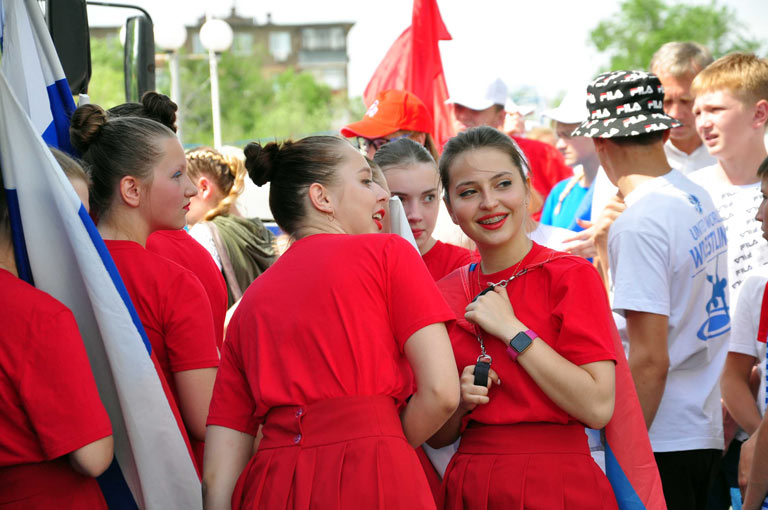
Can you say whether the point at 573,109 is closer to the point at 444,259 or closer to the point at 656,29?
the point at 444,259

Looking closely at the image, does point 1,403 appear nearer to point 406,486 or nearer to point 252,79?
point 406,486

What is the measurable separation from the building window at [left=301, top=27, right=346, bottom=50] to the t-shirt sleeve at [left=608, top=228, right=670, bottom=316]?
128 metres

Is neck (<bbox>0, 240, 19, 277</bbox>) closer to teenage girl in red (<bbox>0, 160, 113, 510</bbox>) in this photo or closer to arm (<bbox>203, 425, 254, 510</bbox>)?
teenage girl in red (<bbox>0, 160, 113, 510</bbox>)

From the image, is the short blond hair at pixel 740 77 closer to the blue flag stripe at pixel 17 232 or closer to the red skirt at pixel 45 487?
the blue flag stripe at pixel 17 232

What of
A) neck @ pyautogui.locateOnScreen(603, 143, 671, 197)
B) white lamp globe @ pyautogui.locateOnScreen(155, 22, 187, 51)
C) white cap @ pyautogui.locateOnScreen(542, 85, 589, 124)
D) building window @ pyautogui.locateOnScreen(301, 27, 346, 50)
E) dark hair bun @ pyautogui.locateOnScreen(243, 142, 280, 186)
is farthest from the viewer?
building window @ pyautogui.locateOnScreen(301, 27, 346, 50)

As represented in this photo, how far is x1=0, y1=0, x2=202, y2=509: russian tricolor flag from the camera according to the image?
2652 mm

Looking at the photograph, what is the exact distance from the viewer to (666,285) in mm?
3721

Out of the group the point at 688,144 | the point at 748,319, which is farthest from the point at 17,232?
the point at 688,144

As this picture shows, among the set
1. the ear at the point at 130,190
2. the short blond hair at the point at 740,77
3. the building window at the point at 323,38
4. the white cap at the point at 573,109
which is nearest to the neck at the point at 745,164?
the short blond hair at the point at 740,77

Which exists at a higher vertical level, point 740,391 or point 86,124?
point 86,124

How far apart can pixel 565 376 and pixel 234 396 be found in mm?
1019

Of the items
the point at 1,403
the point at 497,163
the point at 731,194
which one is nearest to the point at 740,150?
the point at 731,194

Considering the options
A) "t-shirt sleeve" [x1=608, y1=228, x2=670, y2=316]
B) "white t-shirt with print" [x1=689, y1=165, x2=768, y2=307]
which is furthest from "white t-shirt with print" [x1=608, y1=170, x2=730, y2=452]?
"white t-shirt with print" [x1=689, y1=165, x2=768, y2=307]

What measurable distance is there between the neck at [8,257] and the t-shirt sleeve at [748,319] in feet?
10.1
